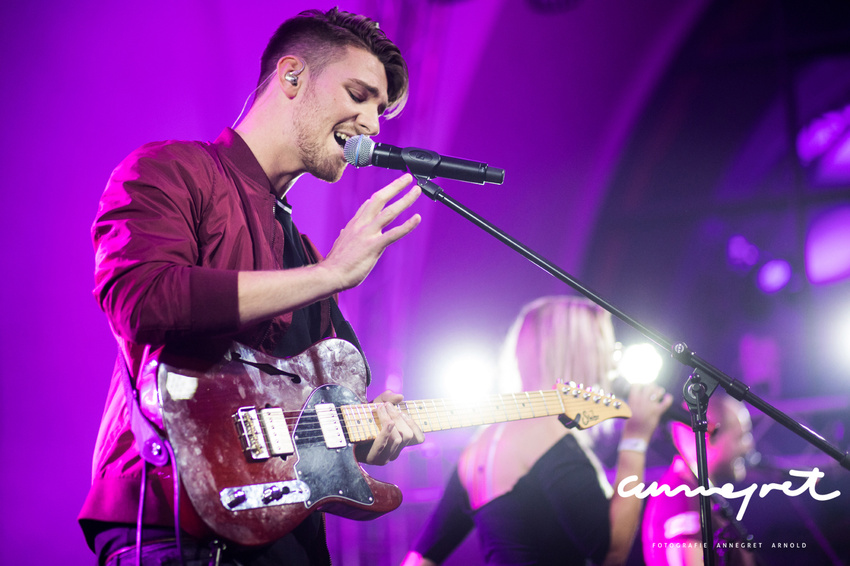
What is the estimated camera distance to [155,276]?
1.35m

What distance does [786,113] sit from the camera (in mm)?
4125

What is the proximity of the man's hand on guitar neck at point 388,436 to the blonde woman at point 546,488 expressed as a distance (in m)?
1.39

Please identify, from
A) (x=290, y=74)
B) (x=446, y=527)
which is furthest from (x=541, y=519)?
(x=290, y=74)

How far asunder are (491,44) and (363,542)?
2.96 m

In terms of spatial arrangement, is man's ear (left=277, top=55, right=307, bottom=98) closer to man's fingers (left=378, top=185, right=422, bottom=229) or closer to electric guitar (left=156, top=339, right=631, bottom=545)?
man's fingers (left=378, top=185, right=422, bottom=229)

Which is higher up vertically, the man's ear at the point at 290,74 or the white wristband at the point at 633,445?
the man's ear at the point at 290,74

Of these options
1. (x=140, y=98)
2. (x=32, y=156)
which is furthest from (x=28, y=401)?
(x=140, y=98)

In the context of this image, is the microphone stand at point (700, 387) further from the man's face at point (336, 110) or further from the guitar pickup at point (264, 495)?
the guitar pickup at point (264, 495)

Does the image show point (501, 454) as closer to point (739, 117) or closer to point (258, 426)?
point (258, 426)

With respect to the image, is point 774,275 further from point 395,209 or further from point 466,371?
point 395,209

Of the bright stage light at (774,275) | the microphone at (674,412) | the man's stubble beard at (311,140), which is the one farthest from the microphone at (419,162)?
the bright stage light at (774,275)

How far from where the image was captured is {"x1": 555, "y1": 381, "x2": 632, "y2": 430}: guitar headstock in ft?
8.59

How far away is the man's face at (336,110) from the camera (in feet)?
7.00

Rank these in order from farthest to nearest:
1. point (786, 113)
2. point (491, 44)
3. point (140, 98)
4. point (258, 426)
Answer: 1. point (786, 113)
2. point (491, 44)
3. point (140, 98)
4. point (258, 426)
